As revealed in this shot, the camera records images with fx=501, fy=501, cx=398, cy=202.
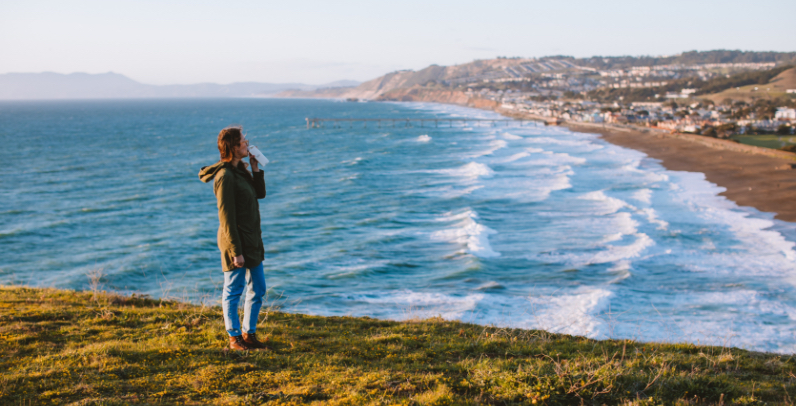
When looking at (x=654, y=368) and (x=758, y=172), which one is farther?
(x=758, y=172)

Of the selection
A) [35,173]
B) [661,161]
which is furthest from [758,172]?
[35,173]

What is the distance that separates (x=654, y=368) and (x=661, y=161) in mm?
49109

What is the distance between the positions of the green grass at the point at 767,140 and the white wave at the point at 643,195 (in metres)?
31.1

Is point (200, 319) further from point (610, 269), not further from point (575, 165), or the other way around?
point (575, 165)

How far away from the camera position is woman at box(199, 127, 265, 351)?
4.49 m

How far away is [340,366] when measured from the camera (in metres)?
4.61

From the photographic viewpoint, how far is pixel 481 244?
779 inches

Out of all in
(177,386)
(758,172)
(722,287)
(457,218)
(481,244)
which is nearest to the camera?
(177,386)

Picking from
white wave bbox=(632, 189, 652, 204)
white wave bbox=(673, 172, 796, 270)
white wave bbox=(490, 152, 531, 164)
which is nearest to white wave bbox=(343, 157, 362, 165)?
white wave bbox=(490, 152, 531, 164)

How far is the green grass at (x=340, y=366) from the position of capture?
12.9ft

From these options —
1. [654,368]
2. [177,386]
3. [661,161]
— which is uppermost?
[177,386]

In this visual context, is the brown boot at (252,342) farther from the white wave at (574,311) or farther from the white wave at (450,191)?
the white wave at (450,191)

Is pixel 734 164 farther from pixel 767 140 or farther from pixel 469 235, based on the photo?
pixel 469 235

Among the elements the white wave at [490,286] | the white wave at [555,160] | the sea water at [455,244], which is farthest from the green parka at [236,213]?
the white wave at [555,160]
